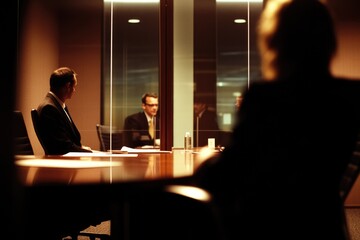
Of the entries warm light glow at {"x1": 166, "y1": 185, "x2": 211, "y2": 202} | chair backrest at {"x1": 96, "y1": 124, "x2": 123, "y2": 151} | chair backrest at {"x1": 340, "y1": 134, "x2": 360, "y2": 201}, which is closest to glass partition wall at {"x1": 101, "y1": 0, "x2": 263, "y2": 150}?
chair backrest at {"x1": 96, "y1": 124, "x2": 123, "y2": 151}

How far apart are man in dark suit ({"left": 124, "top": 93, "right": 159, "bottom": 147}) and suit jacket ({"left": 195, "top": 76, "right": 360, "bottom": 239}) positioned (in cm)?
461

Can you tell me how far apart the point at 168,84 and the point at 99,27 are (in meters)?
1.83

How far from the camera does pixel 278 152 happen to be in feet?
3.86

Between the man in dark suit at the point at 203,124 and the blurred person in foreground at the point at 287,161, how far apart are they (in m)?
4.44

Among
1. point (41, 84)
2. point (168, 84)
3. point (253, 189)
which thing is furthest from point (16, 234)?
point (41, 84)

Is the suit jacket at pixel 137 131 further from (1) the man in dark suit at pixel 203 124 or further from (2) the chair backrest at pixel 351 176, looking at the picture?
(2) the chair backrest at pixel 351 176

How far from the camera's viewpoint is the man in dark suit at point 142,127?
19.2 ft

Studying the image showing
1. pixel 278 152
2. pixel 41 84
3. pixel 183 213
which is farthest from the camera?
pixel 41 84

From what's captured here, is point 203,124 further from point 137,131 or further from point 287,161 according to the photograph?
point 287,161

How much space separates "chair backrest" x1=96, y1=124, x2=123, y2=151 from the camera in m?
5.46

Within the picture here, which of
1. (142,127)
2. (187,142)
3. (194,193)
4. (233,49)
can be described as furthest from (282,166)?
(233,49)

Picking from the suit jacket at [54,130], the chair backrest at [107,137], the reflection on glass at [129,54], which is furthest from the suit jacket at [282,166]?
the reflection on glass at [129,54]

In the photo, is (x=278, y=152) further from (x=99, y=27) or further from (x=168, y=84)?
(x=99, y=27)

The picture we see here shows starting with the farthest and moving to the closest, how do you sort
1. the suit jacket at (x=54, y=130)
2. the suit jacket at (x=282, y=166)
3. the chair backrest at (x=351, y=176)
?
the suit jacket at (x=54, y=130) < the chair backrest at (x=351, y=176) < the suit jacket at (x=282, y=166)
